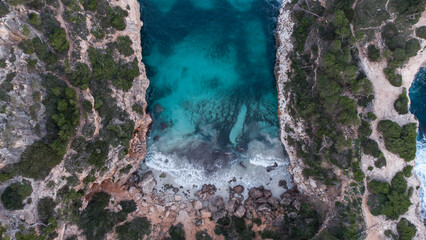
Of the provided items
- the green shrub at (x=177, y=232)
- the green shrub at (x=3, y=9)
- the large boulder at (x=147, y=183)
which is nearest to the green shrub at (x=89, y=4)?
the green shrub at (x=3, y=9)

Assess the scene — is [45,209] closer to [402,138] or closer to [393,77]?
[402,138]

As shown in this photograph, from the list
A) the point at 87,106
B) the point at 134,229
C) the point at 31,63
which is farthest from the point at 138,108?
the point at 134,229

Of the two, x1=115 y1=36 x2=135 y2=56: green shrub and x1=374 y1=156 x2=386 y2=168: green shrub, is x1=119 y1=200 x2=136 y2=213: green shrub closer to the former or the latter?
x1=115 y1=36 x2=135 y2=56: green shrub

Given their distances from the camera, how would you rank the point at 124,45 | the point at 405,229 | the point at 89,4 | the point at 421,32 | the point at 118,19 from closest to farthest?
the point at 405,229 < the point at 421,32 < the point at 89,4 < the point at 118,19 < the point at 124,45

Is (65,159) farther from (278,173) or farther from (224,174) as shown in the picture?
(278,173)

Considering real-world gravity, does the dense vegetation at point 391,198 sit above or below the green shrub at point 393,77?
below

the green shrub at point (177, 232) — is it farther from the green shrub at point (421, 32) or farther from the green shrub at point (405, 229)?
the green shrub at point (421, 32)

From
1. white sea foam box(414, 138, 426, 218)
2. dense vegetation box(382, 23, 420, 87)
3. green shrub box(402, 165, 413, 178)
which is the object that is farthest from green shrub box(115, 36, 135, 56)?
white sea foam box(414, 138, 426, 218)
